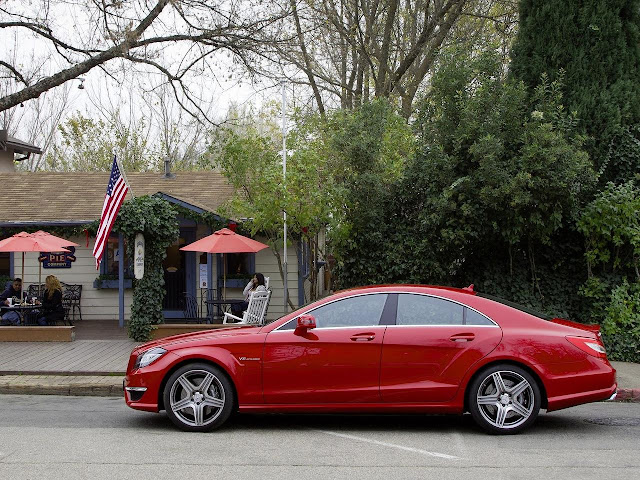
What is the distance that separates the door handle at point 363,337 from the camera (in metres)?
7.17

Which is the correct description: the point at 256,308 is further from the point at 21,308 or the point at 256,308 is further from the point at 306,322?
the point at 306,322

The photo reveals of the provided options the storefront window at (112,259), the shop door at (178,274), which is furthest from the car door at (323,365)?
the storefront window at (112,259)

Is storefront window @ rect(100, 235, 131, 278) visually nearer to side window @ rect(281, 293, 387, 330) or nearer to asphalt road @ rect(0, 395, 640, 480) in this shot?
asphalt road @ rect(0, 395, 640, 480)

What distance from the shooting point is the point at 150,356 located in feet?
24.2

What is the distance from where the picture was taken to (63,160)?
133 ft

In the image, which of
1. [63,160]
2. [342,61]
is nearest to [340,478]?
[342,61]

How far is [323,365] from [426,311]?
1180 millimetres

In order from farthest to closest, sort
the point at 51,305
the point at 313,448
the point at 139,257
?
the point at 51,305 < the point at 139,257 < the point at 313,448

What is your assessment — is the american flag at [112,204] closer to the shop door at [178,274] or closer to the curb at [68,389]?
the curb at [68,389]

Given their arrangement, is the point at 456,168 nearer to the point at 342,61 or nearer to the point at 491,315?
the point at 491,315

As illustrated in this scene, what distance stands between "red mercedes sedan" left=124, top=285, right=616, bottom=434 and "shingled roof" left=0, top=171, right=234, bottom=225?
31.9ft

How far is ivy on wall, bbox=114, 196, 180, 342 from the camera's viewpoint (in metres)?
13.7

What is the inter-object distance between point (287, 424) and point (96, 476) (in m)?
2.53

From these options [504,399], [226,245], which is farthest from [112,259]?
[504,399]
